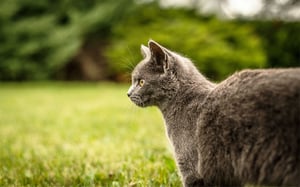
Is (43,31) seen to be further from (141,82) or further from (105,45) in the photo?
(141,82)

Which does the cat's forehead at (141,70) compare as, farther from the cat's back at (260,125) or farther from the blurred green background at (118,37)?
the blurred green background at (118,37)

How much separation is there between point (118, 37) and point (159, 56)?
1187 centimetres

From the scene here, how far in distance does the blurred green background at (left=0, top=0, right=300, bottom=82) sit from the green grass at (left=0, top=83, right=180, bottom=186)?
15.1 feet

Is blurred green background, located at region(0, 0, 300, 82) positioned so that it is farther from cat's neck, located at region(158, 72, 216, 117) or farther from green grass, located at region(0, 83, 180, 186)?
cat's neck, located at region(158, 72, 216, 117)

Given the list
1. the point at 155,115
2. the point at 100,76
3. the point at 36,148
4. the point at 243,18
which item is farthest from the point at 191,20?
the point at 36,148

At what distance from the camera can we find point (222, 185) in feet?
7.59

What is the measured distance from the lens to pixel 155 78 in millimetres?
2688

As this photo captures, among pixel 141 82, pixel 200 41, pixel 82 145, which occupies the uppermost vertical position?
pixel 200 41

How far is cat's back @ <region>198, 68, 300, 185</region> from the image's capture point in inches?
76.5

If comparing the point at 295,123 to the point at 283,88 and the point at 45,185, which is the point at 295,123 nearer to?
the point at 283,88

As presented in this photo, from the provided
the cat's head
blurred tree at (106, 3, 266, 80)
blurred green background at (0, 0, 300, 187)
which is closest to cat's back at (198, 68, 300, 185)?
the cat's head

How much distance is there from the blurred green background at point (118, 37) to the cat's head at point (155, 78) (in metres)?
9.95

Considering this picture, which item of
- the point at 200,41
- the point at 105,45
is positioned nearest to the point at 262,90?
the point at 200,41

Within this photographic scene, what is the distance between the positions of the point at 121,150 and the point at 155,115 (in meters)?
2.99
